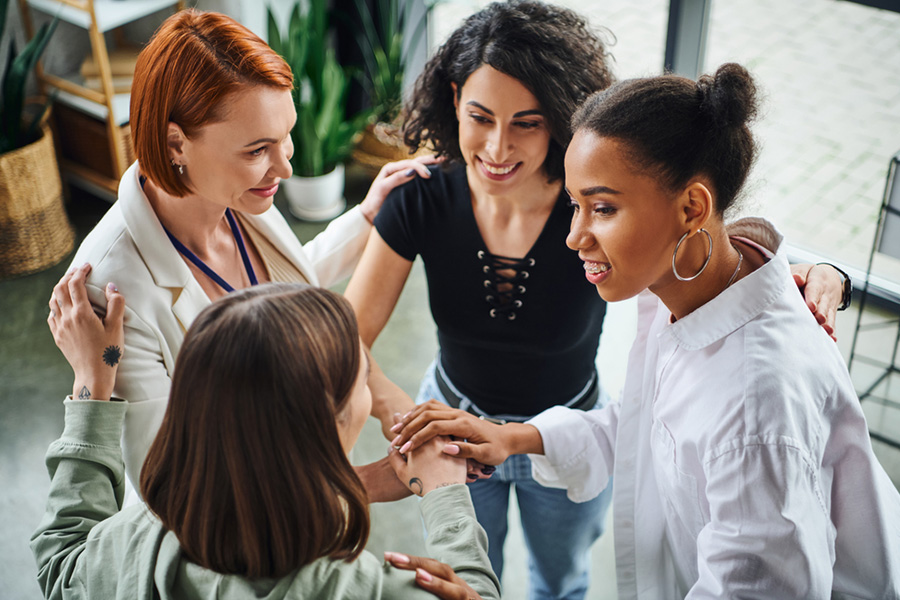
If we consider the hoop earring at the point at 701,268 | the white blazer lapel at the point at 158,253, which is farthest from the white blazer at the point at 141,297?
the hoop earring at the point at 701,268

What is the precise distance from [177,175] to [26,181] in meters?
2.52

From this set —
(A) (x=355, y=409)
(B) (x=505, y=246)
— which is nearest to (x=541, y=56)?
(B) (x=505, y=246)

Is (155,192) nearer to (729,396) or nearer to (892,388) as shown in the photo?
(729,396)

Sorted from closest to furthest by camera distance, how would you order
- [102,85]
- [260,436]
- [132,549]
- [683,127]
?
[260,436], [132,549], [683,127], [102,85]

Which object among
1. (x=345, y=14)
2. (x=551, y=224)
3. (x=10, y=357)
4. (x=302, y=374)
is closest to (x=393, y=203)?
(x=551, y=224)

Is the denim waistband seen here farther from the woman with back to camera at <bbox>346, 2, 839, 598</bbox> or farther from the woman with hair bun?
the woman with hair bun

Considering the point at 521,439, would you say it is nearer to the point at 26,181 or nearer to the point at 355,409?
the point at 355,409

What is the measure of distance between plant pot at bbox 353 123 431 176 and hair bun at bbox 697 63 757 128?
10.4ft

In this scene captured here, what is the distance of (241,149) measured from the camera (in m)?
1.52

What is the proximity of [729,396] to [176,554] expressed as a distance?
0.80m

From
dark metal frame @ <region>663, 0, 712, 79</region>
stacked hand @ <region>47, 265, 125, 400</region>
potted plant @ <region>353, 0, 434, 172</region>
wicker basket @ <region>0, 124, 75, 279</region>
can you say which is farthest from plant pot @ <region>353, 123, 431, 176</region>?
stacked hand @ <region>47, 265, 125, 400</region>

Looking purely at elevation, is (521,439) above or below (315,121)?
above

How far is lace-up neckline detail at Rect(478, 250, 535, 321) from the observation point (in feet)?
5.86

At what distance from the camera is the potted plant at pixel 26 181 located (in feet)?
11.7
